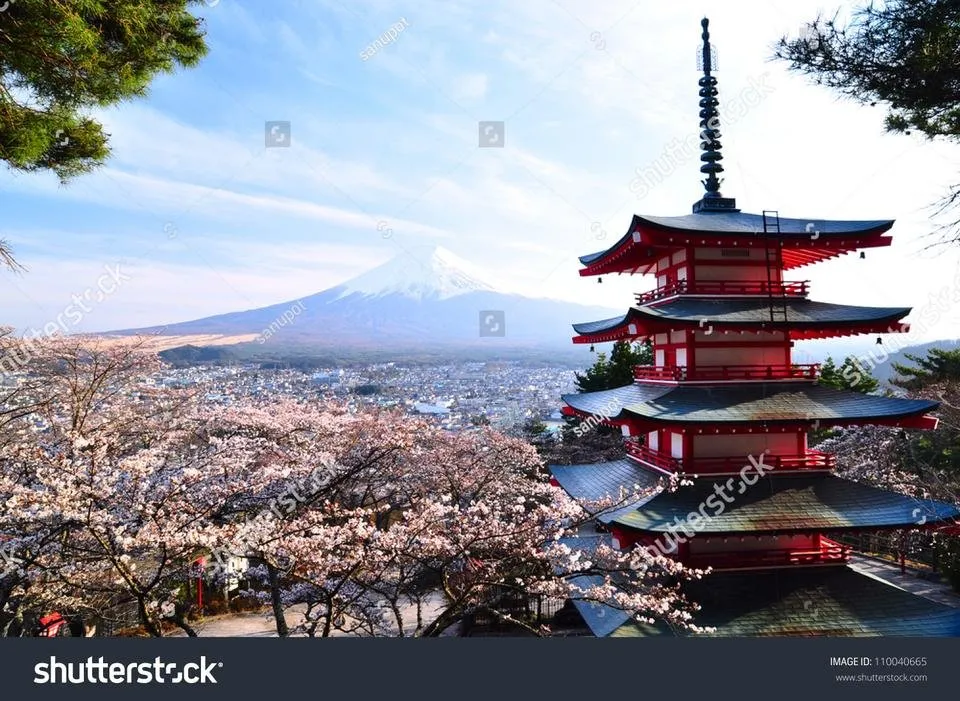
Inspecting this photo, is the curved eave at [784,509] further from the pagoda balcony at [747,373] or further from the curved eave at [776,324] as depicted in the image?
the curved eave at [776,324]

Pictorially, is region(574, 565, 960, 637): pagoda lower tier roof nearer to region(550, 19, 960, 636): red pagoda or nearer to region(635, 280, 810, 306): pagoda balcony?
region(550, 19, 960, 636): red pagoda

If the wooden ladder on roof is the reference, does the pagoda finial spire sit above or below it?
above

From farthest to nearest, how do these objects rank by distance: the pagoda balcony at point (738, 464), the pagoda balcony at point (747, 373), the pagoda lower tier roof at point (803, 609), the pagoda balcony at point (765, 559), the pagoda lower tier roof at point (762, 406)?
the pagoda balcony at point (747, 373) → the pagoda balcony at point (738, 464) → the pagoda balcony at point (765, 559) → the pagoda lower tier roof at point (762, 406) → the pagoda lower tier roof at point (803, 609)

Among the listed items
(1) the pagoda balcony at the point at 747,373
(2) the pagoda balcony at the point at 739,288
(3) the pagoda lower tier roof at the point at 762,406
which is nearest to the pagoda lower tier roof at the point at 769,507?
(3) the pagoda lower tier roof at the point at 762,406

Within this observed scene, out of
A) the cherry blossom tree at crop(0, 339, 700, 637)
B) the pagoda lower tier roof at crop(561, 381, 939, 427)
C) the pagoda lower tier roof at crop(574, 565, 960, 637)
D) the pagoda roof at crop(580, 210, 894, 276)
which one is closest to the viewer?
the cherry blossom tree at crop(0, 339, 700, 637)

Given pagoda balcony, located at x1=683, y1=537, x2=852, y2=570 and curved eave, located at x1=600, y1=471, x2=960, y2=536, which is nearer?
curved eave, located at x1=600, y1=471, x2=960, y2=536

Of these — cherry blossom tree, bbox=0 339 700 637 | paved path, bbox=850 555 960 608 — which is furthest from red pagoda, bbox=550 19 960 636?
paved path, bbox=850 555 960 608

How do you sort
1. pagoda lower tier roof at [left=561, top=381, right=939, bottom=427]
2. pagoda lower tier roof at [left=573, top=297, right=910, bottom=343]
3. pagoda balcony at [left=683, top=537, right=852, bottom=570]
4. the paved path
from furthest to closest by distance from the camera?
the paved path
pagoda lower tier roof at [left=573, top=297, right=910, bottom=343]
pagoda balcony at [left=683, top=537, right=852, bottom=570]
pagoda lower tier roof at [left=561, top=381, right=939, bottom=427]
